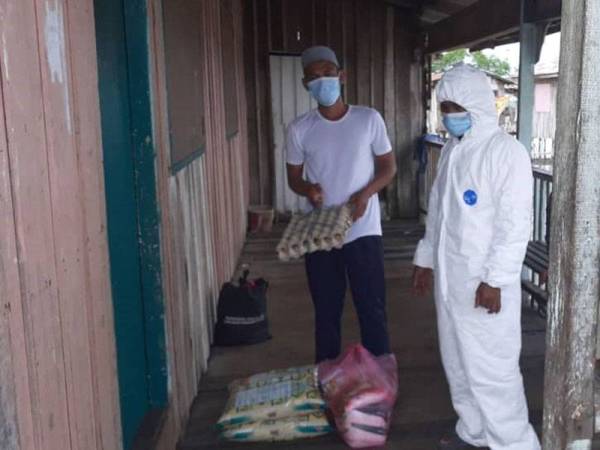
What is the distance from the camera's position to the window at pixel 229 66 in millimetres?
5422

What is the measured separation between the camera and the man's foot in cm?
287

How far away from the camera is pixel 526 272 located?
5.22 metres

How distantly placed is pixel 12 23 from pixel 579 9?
105 cm

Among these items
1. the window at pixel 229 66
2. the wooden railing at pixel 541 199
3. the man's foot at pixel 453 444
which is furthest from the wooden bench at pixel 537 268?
the window at pixel 229 66

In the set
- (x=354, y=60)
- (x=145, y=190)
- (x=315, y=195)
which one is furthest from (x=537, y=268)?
(x=354, y=60)

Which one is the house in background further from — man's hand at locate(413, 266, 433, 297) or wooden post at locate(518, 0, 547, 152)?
man's hand at locate(413, 266, 433, 297)

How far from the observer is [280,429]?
2.91 meters

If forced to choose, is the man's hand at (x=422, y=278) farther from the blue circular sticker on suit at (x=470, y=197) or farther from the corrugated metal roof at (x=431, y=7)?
the corrugated metal roof at (x=431, y=7)

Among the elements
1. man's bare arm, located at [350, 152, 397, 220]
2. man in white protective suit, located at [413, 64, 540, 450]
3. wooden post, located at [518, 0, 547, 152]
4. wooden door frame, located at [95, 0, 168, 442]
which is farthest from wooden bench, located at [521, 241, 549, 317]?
wooden door frame, located at [95, 0, 168, 442]

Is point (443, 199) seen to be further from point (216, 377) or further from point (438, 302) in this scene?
point (216, 377)

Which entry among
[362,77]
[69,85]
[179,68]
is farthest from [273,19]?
[69,85]

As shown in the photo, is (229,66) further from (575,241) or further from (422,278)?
(575,241)

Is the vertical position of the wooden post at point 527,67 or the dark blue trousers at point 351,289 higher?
the wooden post at point 527,67

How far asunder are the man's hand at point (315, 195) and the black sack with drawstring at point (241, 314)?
959 millimetres
